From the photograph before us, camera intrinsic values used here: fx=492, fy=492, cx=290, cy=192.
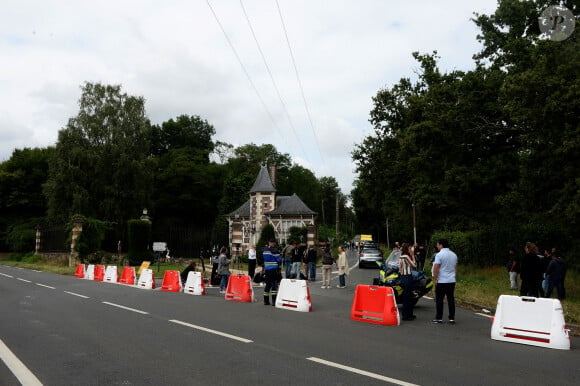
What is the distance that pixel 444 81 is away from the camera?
1203 inches

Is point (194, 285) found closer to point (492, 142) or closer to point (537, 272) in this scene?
point (537, 272)

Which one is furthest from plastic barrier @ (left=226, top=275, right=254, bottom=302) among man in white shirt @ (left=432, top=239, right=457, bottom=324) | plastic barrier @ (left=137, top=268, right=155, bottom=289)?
man in white shirt @ (left=432, top=239, right=457, bottom=324)

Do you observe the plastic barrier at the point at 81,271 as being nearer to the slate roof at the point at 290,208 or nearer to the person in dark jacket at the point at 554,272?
the person in dark jacket at the point at 554,272

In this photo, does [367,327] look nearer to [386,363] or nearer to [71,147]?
[386,363]

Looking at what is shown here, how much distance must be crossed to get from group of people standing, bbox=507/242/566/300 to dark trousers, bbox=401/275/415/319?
410 centimetres

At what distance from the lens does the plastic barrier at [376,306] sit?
34.3ft

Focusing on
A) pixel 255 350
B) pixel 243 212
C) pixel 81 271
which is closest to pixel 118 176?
pixel 243 212

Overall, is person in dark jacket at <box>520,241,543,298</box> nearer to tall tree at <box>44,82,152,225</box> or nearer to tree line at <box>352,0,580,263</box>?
tree line at <box>352,0,580,263</box>

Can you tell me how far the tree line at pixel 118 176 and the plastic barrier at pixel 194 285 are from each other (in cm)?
2328

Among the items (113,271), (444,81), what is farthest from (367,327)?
(444,81)

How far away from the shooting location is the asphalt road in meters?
5.92

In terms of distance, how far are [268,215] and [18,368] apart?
4585cm

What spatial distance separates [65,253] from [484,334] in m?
34.0

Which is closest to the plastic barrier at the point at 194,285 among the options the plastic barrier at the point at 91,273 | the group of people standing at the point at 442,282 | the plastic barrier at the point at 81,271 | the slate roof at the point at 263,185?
the group of people standing at the point at 442,282
